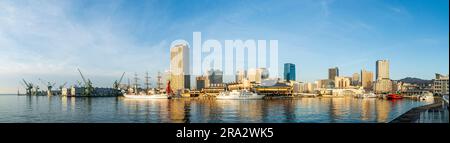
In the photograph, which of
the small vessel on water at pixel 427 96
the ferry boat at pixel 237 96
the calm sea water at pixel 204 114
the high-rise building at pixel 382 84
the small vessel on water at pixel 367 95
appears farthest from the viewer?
the small vessel on water at pixel 367 95

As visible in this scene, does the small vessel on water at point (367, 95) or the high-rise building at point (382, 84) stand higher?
the high-rise building at point (382, 84)

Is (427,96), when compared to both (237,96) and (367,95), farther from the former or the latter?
(237,96)

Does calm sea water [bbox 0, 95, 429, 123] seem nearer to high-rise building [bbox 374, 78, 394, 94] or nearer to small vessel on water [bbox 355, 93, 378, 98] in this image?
high-rise building [bbox 374, 78, 394, 94]

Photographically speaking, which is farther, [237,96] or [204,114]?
[237,96]

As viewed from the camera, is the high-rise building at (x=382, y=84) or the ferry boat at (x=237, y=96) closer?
the high-rise building at (x=382, y=84)

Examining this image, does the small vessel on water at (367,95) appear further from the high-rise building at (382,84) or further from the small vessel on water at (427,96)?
the high-rise building at (382,84)

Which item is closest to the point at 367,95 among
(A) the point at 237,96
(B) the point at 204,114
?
(A) the point at 237,96

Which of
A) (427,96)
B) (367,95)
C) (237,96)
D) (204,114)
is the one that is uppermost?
(204,114)

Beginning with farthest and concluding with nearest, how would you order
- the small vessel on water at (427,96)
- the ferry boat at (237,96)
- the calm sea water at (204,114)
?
1. the ferry boat at (237,96)
2. the small vessel on water at (427,96)
3. the calm sea water at (204,114)

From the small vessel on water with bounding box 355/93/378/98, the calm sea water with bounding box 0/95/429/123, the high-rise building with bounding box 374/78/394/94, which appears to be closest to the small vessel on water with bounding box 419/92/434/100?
the small vessel on water with bounding box 355/93/378/98

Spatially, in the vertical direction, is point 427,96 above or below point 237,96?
above

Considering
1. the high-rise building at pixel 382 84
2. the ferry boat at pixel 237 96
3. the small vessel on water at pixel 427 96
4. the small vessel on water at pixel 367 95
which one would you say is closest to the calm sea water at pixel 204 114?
the high-rise building at pixel 382 84
